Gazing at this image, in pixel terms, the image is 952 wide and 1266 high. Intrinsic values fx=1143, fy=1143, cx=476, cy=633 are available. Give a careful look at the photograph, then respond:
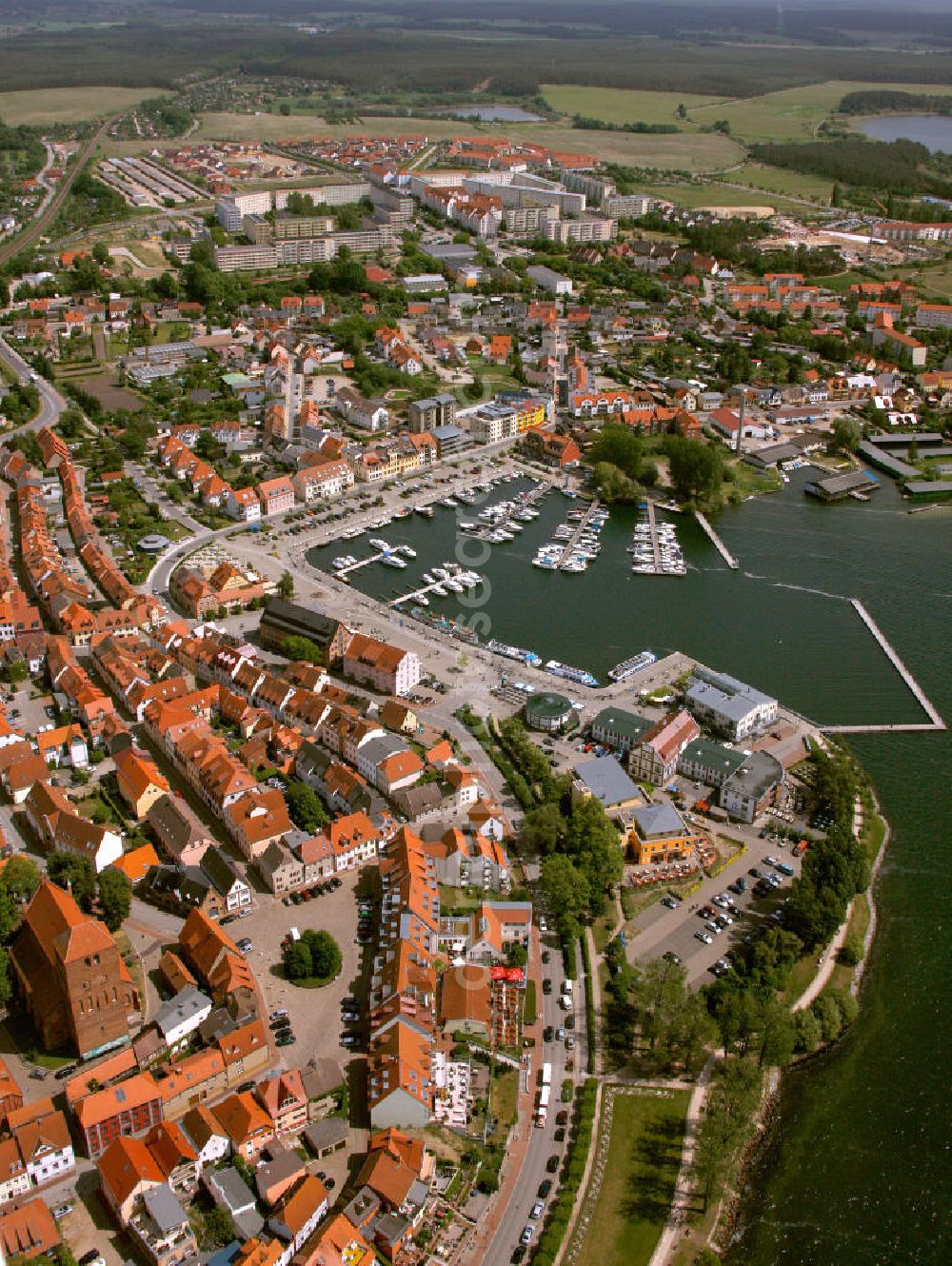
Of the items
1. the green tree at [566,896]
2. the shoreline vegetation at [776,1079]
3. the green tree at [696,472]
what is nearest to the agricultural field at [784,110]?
the green tree at [696,472]

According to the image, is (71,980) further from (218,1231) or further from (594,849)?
(594,849)

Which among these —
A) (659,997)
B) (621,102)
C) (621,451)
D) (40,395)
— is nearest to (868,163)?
(621,102)

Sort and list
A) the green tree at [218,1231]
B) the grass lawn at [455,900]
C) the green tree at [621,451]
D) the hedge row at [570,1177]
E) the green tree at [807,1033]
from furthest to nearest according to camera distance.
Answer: the green tree at [621,451]
the grass lawn at [455,900]
the green tree at [807,1033]
the hedge row at [570,1177]
the green tree at [218,1231]

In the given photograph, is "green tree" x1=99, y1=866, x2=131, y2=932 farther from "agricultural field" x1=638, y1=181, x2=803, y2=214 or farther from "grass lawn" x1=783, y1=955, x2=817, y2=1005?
"agricultural field" x1=638, y1=181, x2=803, y2=214

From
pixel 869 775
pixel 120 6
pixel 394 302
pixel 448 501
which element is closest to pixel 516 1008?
pixel 869 775

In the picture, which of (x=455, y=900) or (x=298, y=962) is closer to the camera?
(x=298, y=962)

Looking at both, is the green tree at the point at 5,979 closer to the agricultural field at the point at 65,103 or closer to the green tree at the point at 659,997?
the green tree at the point at 659,997
